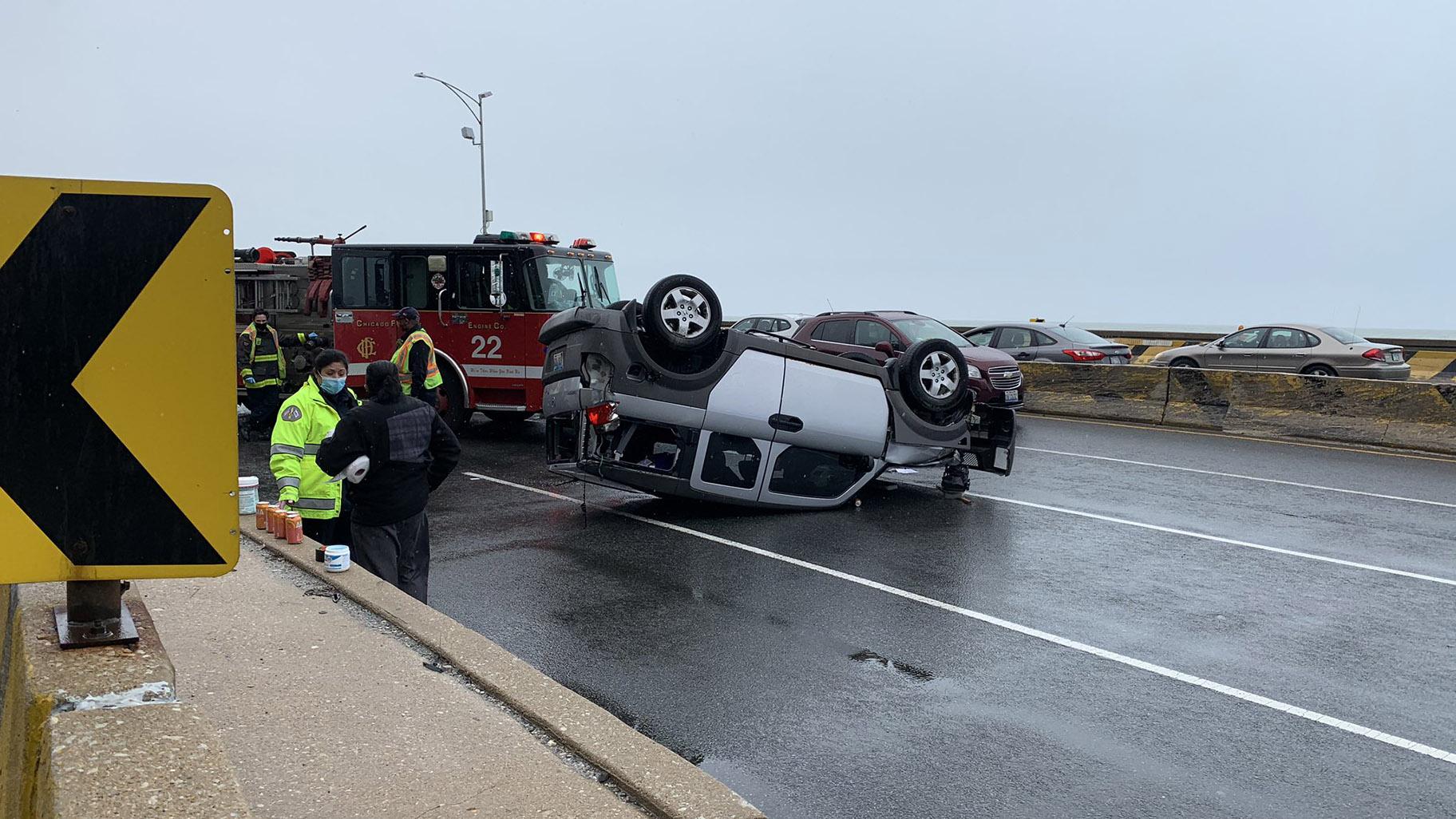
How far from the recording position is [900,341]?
17.4 m

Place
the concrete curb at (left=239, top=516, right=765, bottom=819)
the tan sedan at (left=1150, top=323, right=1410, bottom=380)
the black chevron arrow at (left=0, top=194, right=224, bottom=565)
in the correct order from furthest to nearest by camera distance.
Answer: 1. the tan sedan at (left=1150, top=323, right=1410, bottom=380)
2. the concrete curb at (left=239, top=516, right=765, bottom=819)
3. the black chevron arrow at (left=0, top=194, right=224, bottom=565)

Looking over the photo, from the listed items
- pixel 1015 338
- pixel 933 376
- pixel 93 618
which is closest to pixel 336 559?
pixel 93 618

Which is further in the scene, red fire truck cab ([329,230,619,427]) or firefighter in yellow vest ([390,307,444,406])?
red fire truck cab ([329,230,619,427])

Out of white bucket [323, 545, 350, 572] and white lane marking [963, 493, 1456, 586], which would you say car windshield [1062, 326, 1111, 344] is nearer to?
Result: white lane marking [963, 493, 1456, 586]

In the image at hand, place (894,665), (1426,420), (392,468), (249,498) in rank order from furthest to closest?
(1426,420)
(249,498)
(392,468)
(894,665)

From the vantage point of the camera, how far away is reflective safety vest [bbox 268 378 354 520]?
6.76 meters

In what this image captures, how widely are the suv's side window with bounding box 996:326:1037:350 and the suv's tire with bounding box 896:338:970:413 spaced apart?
11.8 metres

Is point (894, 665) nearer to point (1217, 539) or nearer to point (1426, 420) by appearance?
point (1217, 539)

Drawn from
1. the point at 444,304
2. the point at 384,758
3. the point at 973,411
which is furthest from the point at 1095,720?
the point at 444,304

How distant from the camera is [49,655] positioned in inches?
118

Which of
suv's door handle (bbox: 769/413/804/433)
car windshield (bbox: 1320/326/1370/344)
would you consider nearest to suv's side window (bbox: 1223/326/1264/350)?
car windshield (bbox: 1320/326/1370/344)

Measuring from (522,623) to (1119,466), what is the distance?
29.3 feet

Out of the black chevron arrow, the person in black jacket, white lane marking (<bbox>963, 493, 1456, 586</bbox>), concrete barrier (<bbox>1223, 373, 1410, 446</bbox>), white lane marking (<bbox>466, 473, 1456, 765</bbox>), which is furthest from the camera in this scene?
concrete barrier (<bbox>1223, 373, 1410, 446</bbox>)

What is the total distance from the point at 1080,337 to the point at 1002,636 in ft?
52.9
